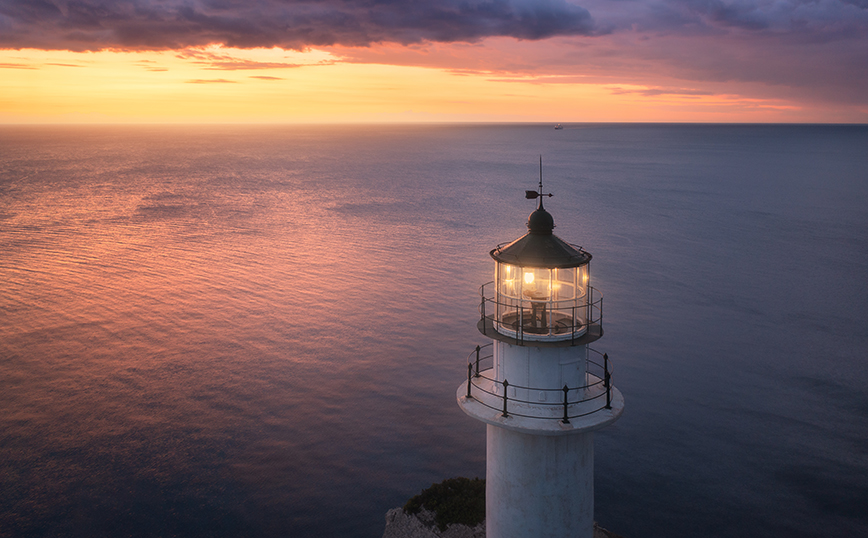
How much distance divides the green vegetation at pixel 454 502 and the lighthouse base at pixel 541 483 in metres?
6.40

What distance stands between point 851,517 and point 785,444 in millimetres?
4287

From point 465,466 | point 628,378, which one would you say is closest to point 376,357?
point 465,466

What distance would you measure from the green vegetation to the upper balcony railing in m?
8.65

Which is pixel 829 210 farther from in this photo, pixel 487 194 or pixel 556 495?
pixel 556 495

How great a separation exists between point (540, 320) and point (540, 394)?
1.19m

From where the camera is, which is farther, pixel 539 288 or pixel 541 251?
pixel 539 288

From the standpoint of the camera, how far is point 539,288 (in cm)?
987

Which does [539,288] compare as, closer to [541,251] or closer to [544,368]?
[541,251]

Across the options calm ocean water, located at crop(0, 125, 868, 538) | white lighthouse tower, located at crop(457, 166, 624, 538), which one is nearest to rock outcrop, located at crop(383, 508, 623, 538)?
calm ocean water, located at crop(0, 125, 868, 538)

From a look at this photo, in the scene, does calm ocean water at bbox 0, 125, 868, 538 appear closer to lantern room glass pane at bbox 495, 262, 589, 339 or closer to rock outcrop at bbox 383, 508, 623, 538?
rock outcrop at bbox 383, 508, 623, 538

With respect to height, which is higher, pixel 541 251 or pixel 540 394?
pixel 541 251

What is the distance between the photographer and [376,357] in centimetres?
2862

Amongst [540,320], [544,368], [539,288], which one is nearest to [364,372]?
[539,288]

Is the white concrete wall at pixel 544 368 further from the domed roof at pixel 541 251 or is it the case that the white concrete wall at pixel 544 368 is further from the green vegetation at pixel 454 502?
the green vegetation at pixel 454 502
